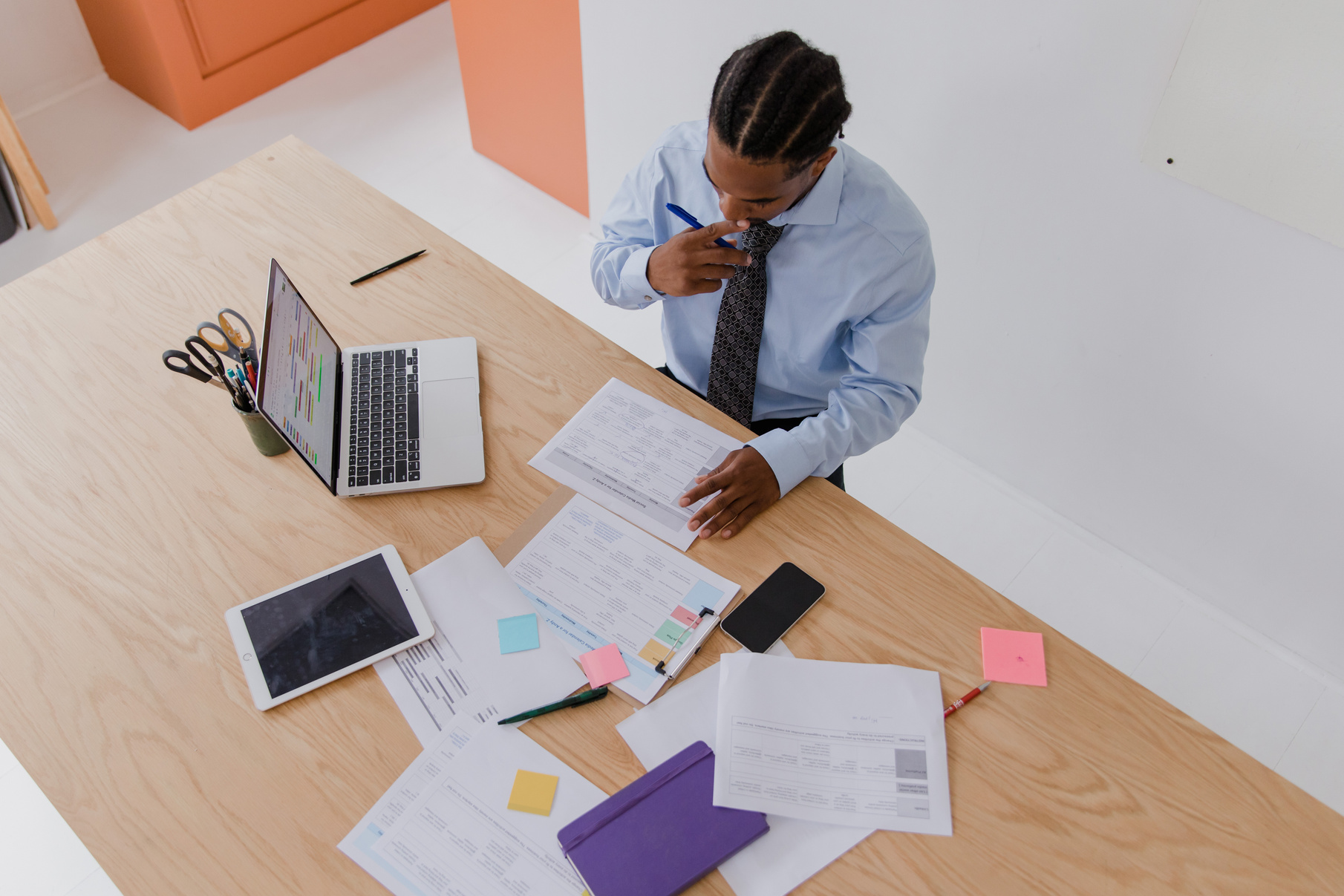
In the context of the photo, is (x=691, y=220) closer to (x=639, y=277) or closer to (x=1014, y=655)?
(x=639, y=277)

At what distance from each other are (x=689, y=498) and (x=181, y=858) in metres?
0.77

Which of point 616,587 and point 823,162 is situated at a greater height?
point 823,162

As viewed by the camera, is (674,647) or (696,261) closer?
(674,647)

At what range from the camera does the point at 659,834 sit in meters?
1.11

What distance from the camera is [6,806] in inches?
75.1

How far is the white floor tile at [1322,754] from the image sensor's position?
2.00 meters

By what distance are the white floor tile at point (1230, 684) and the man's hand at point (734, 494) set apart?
129cm

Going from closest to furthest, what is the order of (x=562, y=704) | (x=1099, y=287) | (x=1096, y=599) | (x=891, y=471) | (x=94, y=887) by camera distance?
(x=562, y=704)
(x=94, y=887)
(x=1099, y=287)
(x=1096, y=599)
(x=891, y=471)

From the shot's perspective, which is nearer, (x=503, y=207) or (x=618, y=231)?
(x=618, y=231)

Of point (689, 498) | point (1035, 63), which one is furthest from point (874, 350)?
point (1035, 63)

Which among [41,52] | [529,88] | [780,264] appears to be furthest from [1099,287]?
[41,52]

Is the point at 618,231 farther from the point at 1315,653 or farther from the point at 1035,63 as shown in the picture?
the point at 1315,653

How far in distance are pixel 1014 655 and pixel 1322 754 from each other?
1295 mm

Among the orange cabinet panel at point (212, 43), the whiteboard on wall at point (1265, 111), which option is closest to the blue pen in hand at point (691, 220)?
the whiteboard on wall at point (1265, 111)
